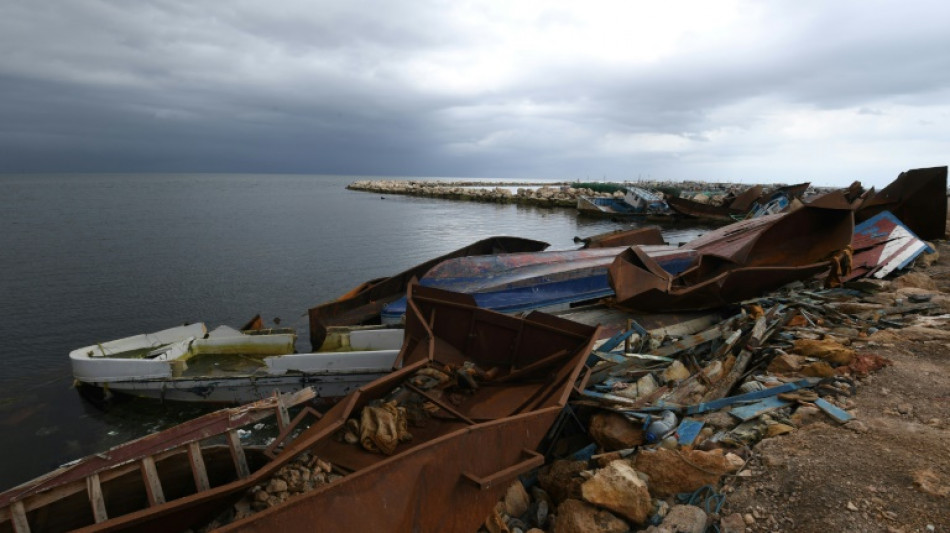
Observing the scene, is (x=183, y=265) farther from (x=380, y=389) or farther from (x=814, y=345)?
(x=814, y=345)

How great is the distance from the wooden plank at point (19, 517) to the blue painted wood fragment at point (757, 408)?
625cm

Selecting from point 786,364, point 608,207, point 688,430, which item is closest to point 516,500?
point 688,430

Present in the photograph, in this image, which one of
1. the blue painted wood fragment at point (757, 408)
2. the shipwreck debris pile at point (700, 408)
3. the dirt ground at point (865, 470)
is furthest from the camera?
the blue painted wood fragment at point (757, 408)

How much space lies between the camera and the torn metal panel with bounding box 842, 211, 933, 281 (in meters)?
10.5

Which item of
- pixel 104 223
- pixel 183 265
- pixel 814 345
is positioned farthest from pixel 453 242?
pixel 104 223

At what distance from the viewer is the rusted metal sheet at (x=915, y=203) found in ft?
46.7

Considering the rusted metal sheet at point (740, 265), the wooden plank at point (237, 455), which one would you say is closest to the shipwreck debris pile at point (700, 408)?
the rusted metal sheet at point (740, 265)

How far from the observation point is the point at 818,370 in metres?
5.59

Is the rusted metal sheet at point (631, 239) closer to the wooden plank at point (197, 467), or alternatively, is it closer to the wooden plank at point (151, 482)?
the wooden plank at point (197, 467)

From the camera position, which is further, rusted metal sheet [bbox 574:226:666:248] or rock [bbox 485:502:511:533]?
rusted metal sheet [bbox 574:226:666:248]

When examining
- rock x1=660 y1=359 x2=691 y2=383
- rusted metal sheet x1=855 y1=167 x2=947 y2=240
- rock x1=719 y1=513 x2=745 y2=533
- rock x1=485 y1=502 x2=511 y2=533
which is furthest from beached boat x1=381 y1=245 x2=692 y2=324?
rusted metal sheet x1=855 y1=167 x2=947 y2=240

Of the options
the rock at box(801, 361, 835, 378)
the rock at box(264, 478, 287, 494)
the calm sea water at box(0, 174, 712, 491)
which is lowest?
the calm sea water at box(0, 174, 712, 491)

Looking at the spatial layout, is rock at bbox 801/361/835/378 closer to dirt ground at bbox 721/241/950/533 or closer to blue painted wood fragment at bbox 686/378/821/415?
dirt ground at bbox 721/241/950/533

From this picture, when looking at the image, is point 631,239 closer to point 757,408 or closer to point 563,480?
point 757,408
